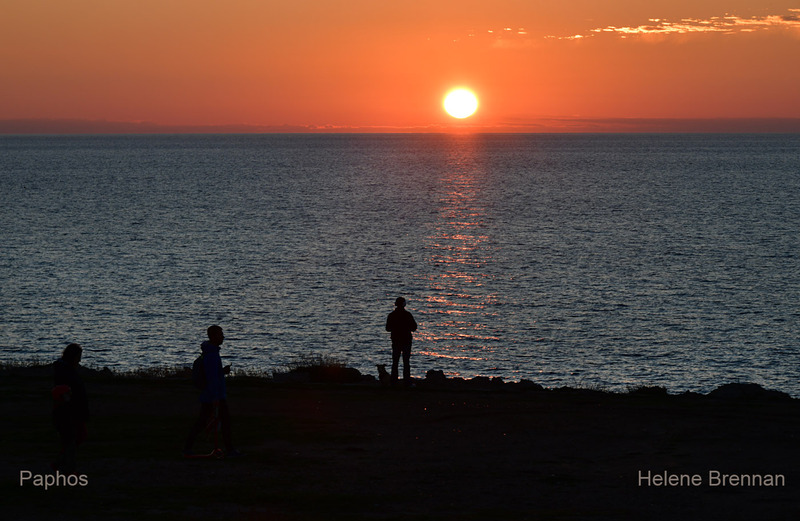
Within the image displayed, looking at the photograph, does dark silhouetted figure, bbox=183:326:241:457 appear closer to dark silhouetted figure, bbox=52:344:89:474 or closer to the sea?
dark silhouetted figure, bbox=52:344:89:474

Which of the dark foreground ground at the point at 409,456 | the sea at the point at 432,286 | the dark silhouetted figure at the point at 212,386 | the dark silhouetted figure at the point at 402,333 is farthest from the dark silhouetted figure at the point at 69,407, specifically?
the sea at the point at 432,286

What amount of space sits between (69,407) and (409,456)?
223 inches

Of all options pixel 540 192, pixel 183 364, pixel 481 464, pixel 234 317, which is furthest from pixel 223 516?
Answer: pixel 540 192

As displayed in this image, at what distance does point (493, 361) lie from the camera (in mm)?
38906

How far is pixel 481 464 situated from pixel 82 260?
58391 millimetres

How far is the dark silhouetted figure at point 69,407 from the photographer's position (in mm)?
13430

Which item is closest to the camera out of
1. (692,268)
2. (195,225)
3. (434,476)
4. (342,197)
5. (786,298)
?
(434,476)

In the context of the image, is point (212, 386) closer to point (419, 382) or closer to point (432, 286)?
point (419, 382)

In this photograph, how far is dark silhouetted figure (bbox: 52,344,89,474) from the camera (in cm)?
1343

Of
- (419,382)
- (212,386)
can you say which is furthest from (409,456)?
(419,382)

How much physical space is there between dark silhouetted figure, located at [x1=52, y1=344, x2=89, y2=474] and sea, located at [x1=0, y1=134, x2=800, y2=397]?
71.3ft

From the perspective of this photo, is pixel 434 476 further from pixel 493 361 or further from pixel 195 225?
pixel 195 225

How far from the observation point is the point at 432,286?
57.3 m

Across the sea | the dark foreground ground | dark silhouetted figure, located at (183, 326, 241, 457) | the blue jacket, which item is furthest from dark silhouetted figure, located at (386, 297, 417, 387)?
the sea
